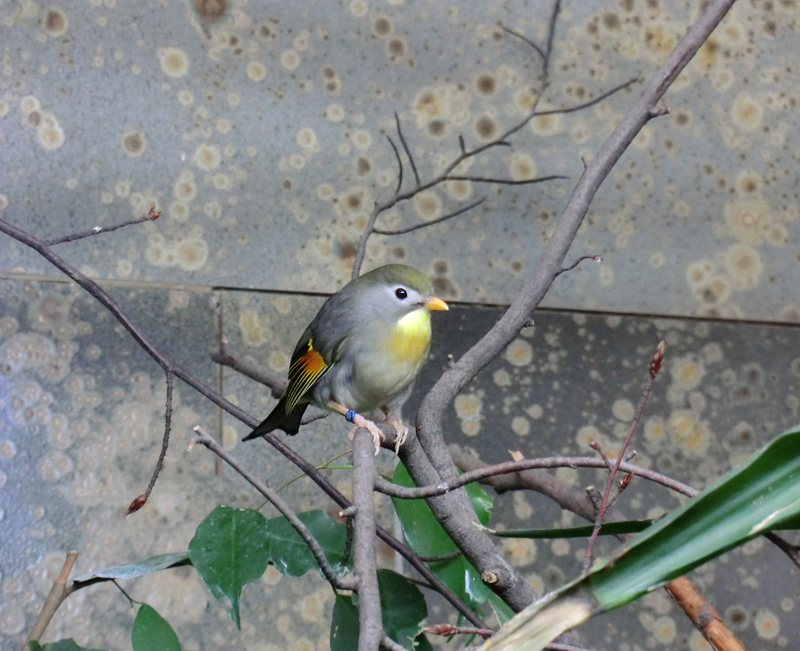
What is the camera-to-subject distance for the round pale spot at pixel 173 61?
162 centimetres

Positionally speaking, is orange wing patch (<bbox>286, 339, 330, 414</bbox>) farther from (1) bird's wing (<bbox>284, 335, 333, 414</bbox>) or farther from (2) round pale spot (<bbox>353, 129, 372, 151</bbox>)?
(2) round pale spot (<bbox>353, 129, 372, 151</bbox>)

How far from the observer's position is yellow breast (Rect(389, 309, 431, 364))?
4.23 ft

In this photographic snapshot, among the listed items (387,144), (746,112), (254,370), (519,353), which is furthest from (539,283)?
(746,112)

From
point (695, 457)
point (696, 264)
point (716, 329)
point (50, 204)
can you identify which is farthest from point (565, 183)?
point (50, 204)

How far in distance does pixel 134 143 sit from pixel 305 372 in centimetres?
66

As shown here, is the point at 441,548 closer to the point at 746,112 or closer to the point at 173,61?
the point at 173,61

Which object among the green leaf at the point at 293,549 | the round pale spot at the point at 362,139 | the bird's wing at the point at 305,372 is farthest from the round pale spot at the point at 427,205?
the green leaf at the point at 293,549

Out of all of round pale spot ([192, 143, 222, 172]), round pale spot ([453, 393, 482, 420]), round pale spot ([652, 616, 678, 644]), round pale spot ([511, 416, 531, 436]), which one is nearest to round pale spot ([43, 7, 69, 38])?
round pale spot ([192, 143, 222, 172])

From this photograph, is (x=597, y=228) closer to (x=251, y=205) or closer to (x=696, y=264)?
(x=696, y=264)

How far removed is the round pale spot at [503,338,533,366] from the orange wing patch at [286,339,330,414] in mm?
513

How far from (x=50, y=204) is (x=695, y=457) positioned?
140 cm

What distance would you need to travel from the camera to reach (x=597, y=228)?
5.67 ft

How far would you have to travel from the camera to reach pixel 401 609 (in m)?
0.99

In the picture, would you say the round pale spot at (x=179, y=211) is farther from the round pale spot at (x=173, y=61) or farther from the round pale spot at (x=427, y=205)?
the round pale spot at (x=427, y=205)
